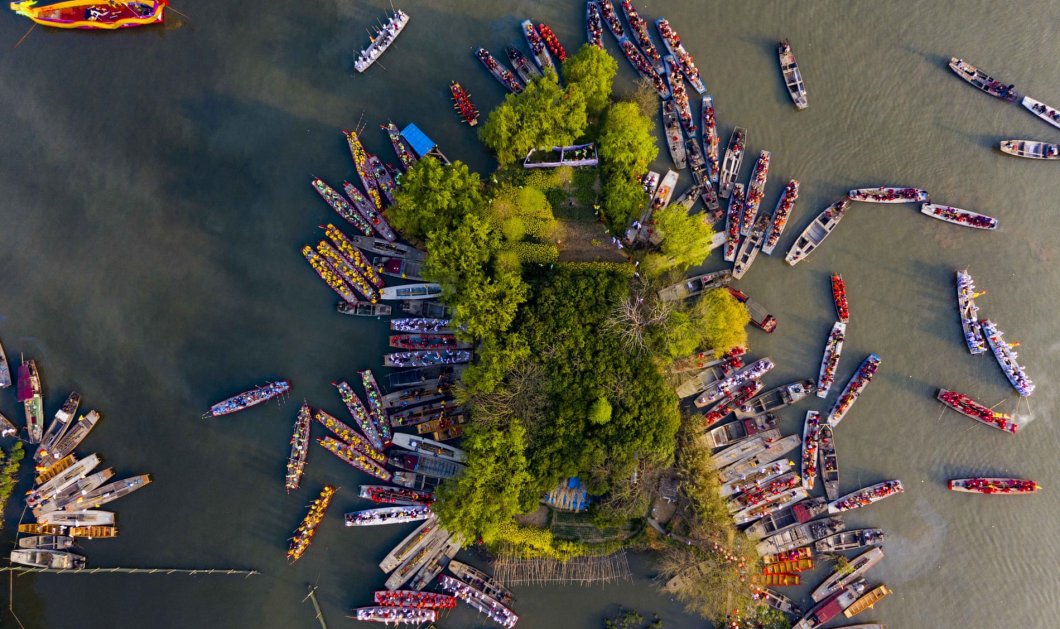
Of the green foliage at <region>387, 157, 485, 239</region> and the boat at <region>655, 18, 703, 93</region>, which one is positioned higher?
the boat at <region>655, 18, 703, 93</region>

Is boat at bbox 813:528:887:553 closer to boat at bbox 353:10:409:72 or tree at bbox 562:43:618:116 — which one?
tree at bbox 562:43:618:116

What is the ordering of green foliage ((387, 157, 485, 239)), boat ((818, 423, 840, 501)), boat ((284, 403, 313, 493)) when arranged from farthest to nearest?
boat ((818, 423, 840, 501)) < boat ((284, 403, 313, 493)) < green foliage ((387, 157, 485, 239))

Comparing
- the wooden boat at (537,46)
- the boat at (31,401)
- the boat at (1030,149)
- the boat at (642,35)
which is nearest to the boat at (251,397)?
the boat at (31,401)

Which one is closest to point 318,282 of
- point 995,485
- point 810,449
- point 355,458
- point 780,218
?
point 355,458

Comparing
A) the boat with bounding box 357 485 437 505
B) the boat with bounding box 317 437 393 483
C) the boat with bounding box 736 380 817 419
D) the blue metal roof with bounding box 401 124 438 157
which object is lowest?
the boat with bounding box 357 485 437 505

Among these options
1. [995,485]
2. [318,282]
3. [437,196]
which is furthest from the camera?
[318,282]

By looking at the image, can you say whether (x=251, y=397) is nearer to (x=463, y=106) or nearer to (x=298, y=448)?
(x=298, y=448)

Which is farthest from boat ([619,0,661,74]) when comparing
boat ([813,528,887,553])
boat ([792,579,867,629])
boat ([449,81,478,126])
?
boat ([792,579,867,629])
